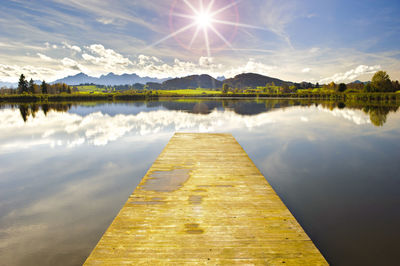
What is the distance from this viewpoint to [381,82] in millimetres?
94625

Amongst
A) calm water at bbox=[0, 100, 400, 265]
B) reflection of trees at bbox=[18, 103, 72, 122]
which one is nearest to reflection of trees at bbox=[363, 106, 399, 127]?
calm water at bbox=[0, 100, 400, 265]

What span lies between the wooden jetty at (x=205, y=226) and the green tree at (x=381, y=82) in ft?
390

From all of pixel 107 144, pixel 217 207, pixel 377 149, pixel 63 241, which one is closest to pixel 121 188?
pixel 63 241

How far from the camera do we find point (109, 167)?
12.8m

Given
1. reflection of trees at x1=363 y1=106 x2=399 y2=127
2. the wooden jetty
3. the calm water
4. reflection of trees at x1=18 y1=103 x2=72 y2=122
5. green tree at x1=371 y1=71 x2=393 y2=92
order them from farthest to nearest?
green tree at x1=371 y1=71 x2=393 y2=92
reflection of trees at x1=18 y1=103 x2=72 y2=122
reflection of trees at x1=363 y1=106 x2=399 y2=127
the calm water
the wooden jetty

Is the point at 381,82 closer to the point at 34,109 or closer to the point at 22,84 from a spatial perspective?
the point at 34,109

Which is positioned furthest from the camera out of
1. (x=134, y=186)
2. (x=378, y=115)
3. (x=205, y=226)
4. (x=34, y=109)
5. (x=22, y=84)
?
(x=22, y=84)

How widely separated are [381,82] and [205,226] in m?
127

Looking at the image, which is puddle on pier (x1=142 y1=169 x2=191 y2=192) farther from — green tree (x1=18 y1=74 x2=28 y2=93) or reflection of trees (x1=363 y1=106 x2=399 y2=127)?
green tree (x1=18 y1=74 x2=28 y2=93)

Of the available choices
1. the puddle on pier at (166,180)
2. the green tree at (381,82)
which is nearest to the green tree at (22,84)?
the puddle on pier at (166,180)

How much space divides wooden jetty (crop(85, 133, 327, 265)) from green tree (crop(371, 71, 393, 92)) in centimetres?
11875

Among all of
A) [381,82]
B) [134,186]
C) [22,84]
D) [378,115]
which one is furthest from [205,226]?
[22,84]

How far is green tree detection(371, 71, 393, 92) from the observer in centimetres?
9162

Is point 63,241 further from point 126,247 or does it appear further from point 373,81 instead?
point 373,81
